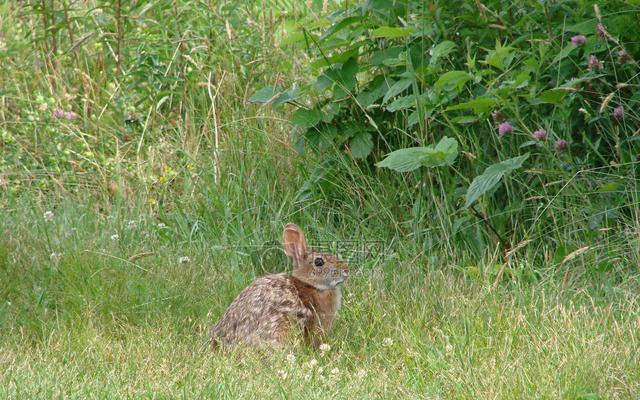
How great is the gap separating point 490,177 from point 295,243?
40.6 inches

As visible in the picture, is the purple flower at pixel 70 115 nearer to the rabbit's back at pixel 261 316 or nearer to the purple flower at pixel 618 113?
the rabbit's back at pixel 261 316

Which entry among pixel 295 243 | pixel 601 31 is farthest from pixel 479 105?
pixel 295 243

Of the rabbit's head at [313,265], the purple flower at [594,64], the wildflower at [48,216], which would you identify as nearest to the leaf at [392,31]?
the purple flower at [594,64]

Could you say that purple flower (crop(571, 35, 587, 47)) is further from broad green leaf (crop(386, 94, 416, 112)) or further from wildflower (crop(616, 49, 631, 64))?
broad green leaf (crop(386, 94, 416, 112))

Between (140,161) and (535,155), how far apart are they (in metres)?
2.79

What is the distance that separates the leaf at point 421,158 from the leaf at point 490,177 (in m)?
0.18

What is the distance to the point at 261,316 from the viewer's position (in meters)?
5.57

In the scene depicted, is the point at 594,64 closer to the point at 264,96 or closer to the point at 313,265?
the point at 313,265

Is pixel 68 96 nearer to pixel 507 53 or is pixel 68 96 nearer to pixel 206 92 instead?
pixel 206 92

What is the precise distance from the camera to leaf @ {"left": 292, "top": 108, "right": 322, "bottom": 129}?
720 centimetres

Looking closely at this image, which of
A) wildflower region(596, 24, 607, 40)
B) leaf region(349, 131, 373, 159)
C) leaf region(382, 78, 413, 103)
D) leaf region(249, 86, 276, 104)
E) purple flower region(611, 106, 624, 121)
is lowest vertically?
leaf region(349, 131, 373, 159)

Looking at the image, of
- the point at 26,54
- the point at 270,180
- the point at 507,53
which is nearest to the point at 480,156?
the point at 507,53

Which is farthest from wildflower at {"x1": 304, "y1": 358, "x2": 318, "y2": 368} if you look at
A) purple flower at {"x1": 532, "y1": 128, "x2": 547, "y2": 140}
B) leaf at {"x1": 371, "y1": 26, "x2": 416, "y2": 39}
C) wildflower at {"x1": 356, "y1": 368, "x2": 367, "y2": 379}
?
leaf at {"x1": 371, "y1": 26, "x2": 416, "y2": 39}

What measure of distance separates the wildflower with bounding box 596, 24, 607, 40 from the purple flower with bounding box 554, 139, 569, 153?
22.7 inches
